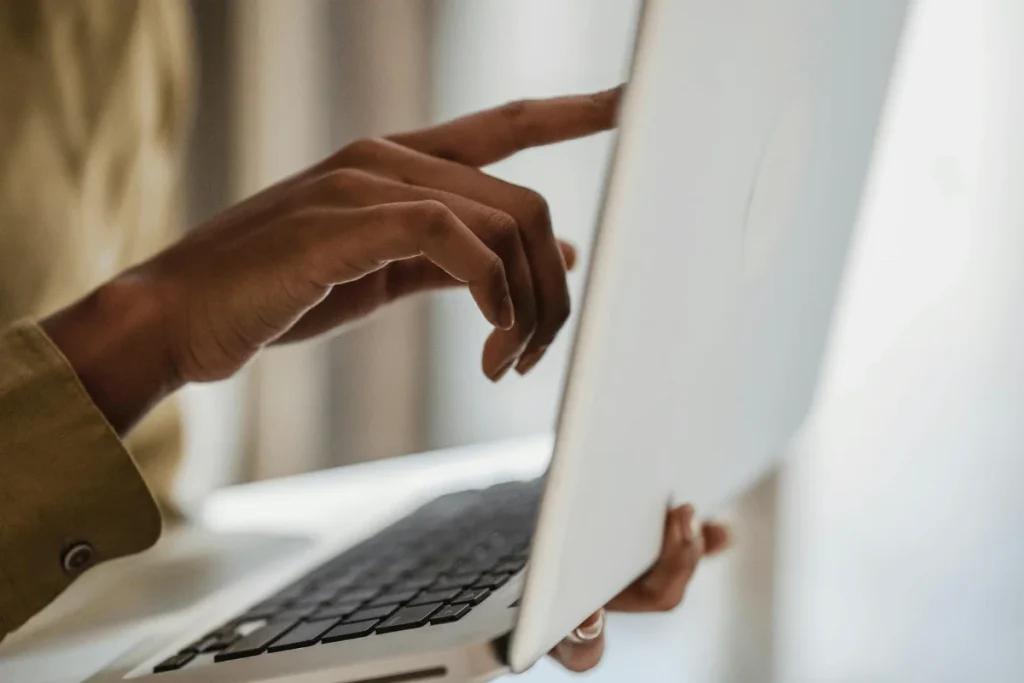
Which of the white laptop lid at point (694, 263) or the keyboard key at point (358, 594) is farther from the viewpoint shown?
the keyboard key at point (358, 594)

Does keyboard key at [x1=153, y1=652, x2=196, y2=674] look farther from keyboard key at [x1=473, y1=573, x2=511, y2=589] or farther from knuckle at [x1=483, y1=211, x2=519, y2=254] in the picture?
knuckle at [x1=483, y1=211, x2=519, y2=254]

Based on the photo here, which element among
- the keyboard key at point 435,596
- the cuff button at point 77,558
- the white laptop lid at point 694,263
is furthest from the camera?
the cuff button at point 77,558

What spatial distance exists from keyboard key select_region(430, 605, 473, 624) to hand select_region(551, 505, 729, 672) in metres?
0.14

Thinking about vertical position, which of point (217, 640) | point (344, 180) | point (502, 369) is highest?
point (344, 180)

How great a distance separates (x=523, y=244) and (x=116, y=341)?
268mm

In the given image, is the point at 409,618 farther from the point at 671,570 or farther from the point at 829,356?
the point at 829,356

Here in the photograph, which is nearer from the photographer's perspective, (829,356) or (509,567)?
(509,567)

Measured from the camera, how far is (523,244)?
1.31 feet

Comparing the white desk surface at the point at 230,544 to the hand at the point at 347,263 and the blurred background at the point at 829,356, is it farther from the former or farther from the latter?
the hand at the point at 347,263

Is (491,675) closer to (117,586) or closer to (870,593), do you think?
(117,586)

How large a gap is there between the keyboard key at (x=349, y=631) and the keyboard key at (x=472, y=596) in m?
0.04

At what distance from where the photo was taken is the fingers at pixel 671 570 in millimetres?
455

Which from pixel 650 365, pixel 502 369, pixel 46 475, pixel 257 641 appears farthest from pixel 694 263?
pixel 46 475

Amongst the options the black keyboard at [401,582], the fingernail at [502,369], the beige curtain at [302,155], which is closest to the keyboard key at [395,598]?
the black keyboard at [401,582]
